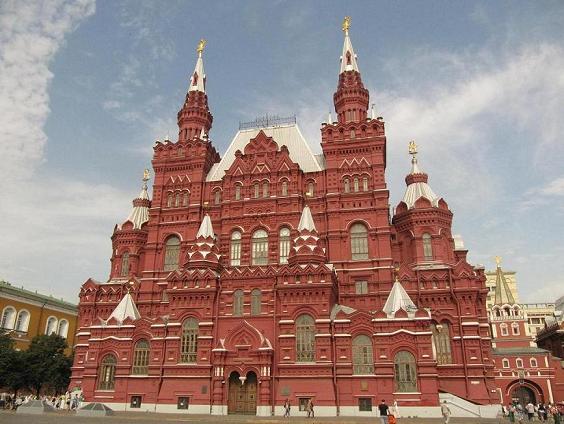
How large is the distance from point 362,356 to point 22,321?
48.7 m

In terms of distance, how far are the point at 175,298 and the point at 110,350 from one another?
23.3 feet

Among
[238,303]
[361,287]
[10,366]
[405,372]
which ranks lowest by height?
[405,372]

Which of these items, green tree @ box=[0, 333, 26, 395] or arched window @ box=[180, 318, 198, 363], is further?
green tree @ box=[0, 333, 26, 395]

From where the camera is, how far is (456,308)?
39.0 metres

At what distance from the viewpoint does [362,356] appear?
3541 centimetres

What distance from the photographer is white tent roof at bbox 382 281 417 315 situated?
3616 centimetres

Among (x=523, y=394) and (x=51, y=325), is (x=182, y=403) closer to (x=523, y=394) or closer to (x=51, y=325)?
(x=51, y=325)

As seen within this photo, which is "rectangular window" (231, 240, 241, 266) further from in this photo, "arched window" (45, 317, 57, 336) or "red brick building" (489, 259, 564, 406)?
"red brick building" (489, 259, 564, 406)

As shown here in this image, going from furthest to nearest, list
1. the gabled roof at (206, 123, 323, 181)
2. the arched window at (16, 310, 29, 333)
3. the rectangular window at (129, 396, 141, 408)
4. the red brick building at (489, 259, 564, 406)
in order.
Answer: the arched window at (16, 310, 29, 333) < the red brick building at (489, 259, 564, 406) < the gabled roof at (206, 123, 323, 181) < the rectangular window at (129, 396, 141, 408)

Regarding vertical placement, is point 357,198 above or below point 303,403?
above

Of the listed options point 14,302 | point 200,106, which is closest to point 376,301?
point 200,106

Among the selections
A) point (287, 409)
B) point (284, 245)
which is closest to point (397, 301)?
point (287, 409)

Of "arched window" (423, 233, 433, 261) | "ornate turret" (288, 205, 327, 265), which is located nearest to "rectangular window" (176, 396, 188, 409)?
"ornate turret" (288, 205, 327, 265)

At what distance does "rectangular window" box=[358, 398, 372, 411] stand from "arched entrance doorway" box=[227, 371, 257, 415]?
25.0 feet
